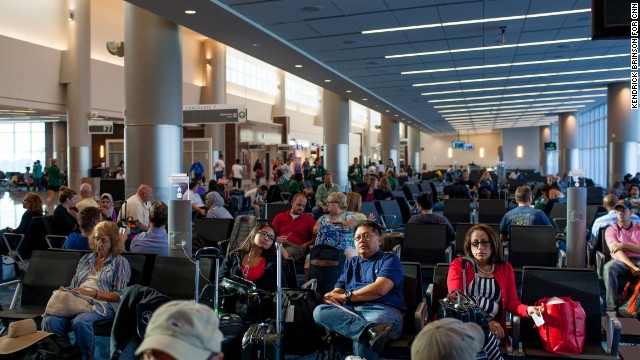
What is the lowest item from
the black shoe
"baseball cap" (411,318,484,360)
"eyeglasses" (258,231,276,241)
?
the black shoe

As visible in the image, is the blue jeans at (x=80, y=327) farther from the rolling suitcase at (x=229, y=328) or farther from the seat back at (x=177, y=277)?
the rolling suitcase at (x=229, y=328)

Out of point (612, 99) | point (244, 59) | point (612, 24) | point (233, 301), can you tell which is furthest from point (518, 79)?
point (244, 59)

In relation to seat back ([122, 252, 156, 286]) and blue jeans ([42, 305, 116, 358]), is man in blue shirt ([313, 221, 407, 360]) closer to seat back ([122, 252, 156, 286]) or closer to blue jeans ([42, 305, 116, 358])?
seat back ([122, 252, 156, 286])

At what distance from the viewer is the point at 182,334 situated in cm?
167

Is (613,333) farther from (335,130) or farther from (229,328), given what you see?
(335,130)

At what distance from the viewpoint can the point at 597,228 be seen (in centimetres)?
747

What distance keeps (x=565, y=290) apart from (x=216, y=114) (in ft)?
51.4

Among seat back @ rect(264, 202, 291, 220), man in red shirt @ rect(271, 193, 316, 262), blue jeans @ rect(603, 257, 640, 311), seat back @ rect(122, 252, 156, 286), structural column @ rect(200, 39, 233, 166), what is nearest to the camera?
seat back @ rect(122, 252, 156, 286)

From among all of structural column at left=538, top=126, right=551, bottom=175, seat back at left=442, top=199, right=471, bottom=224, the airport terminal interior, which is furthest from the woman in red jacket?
structural column at left=538, top=126, right=551, bottom=175

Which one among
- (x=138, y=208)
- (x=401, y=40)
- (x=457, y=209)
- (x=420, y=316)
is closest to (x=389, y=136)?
(x=401, y=40)

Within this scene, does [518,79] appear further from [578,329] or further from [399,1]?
[578,329]

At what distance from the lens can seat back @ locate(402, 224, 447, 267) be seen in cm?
723

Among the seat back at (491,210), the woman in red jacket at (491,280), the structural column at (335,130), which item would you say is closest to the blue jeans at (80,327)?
the woman in red jacket at (491,280)

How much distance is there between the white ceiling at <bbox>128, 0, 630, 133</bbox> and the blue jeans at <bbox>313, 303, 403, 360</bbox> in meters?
5.63
